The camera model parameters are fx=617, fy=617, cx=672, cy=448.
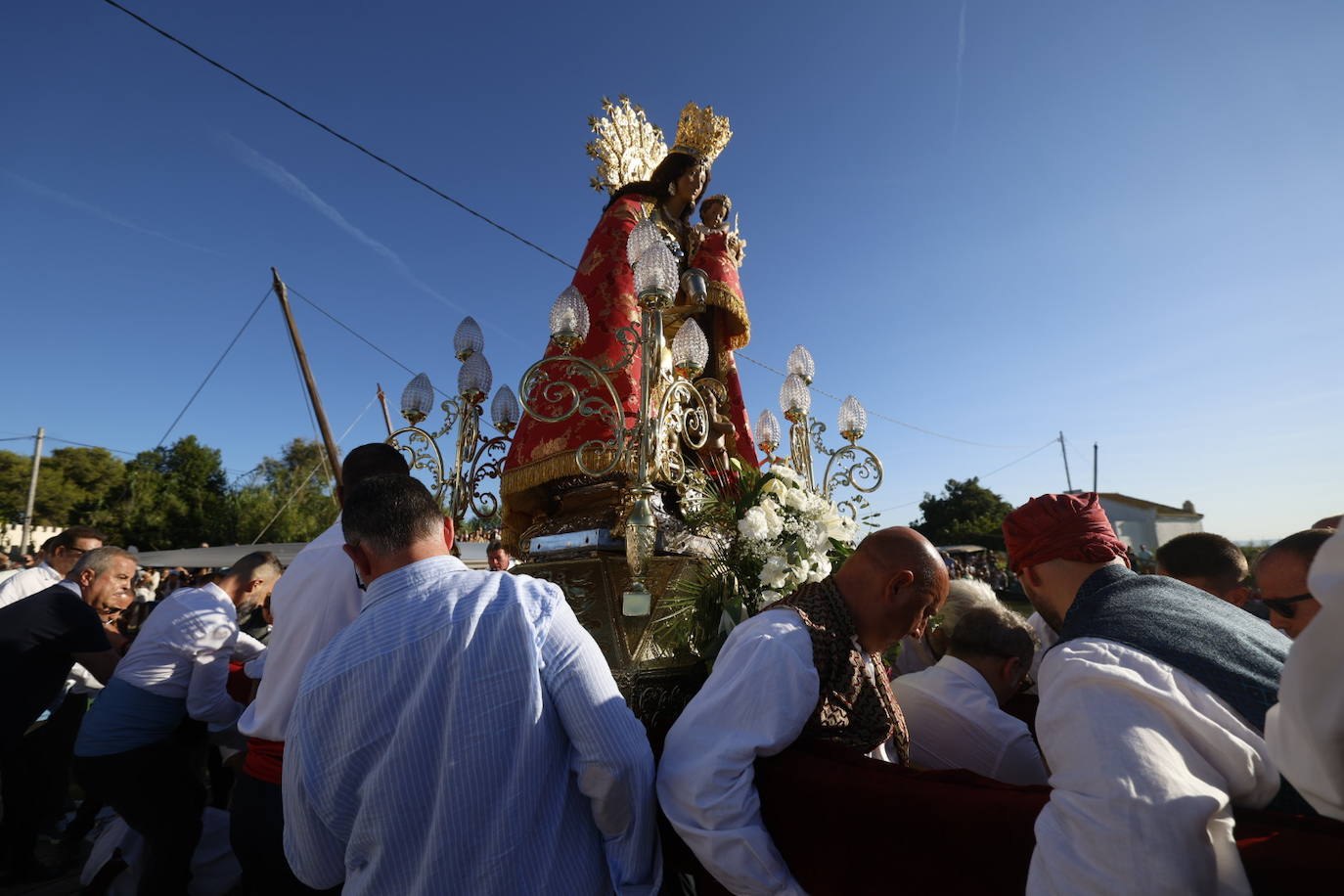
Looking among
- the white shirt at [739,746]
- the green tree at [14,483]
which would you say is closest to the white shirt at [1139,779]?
the white shirt at [739,746]

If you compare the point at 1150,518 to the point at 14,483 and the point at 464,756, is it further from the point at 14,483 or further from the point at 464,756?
the point at 14,483

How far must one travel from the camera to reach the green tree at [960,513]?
104ft

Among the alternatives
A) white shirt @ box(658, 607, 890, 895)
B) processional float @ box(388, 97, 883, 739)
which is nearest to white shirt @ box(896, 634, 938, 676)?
processional float @ box(388, 97, 883, 739)

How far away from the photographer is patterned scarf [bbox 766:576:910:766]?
179cm

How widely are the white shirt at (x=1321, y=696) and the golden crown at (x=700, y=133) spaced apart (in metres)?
4.23

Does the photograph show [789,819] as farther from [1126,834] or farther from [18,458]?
[18,458]

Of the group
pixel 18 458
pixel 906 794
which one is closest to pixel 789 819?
pixel 906 794

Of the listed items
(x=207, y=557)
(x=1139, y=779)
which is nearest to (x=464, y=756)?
(x=1139, y=779)

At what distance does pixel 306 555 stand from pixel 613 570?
4.57ft

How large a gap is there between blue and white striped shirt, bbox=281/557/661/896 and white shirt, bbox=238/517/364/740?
803mm

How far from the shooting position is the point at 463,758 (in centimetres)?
148

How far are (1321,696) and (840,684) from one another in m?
1.19

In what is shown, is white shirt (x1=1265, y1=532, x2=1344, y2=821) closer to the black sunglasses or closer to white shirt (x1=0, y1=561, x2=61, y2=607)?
the black sunglasses

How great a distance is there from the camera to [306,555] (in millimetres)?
2457
